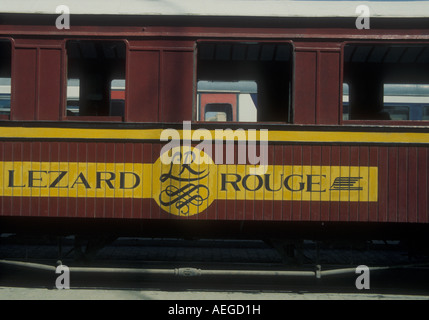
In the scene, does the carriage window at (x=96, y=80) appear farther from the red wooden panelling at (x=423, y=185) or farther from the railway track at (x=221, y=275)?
the red wooden panelling at (x=423, y=185)

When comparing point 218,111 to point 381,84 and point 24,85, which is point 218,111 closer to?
point 381,84

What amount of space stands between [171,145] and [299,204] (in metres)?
1.59

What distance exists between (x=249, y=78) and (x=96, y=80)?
2.17m

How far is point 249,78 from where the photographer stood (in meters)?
6.19

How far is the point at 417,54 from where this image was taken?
5.57 m

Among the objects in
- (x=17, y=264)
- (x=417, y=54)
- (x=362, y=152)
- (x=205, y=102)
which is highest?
(x=417, y=54)

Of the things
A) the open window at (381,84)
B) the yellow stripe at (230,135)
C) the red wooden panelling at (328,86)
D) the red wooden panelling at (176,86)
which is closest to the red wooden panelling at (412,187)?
the yellow stripe at (230,135)

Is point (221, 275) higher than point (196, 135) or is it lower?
lower

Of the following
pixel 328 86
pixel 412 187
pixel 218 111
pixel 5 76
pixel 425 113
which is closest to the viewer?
pixel 412 187

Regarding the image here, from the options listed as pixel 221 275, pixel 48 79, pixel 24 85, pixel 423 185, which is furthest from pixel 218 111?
pixel 423 185

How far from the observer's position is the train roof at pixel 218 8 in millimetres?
4879
